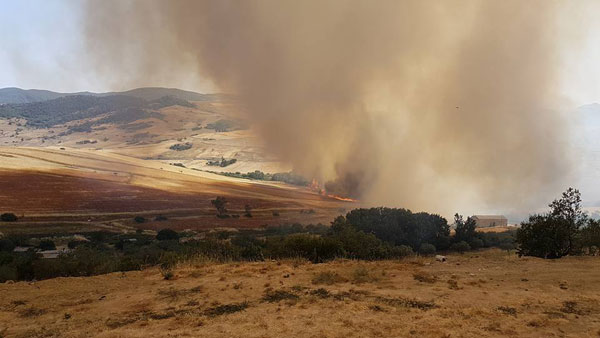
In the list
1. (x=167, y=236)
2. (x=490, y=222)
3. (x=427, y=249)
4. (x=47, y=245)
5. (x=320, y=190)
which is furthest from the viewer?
(x=320, y=190)

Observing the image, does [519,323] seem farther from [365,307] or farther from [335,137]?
[335,137]

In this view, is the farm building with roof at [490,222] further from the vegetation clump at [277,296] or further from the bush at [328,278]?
the vegetation clump at [277,296]

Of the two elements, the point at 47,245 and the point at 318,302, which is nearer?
the point at 318,302

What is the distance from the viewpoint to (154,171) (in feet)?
239

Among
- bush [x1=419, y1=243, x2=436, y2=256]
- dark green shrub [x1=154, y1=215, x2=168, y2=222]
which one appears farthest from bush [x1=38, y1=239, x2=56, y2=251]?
bush [x1=419, y1=243, x2=436, y2=256]

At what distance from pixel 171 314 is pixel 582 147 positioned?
104 meters

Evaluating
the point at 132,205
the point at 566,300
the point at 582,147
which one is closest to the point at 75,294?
the point at 566,300

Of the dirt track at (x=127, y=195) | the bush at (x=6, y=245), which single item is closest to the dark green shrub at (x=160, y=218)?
the dirt track at (x=127, y=195)

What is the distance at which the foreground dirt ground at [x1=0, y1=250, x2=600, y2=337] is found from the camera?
A: 7.23 meters

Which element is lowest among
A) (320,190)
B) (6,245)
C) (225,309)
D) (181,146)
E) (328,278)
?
(6,245)

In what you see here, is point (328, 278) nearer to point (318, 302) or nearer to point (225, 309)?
point (318, 302)

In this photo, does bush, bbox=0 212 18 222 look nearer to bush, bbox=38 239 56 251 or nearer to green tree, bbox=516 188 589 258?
bush, bbox=38 239 56 251

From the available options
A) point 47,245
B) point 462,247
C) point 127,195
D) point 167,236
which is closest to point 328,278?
point 462,247

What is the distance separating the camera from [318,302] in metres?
8.84
